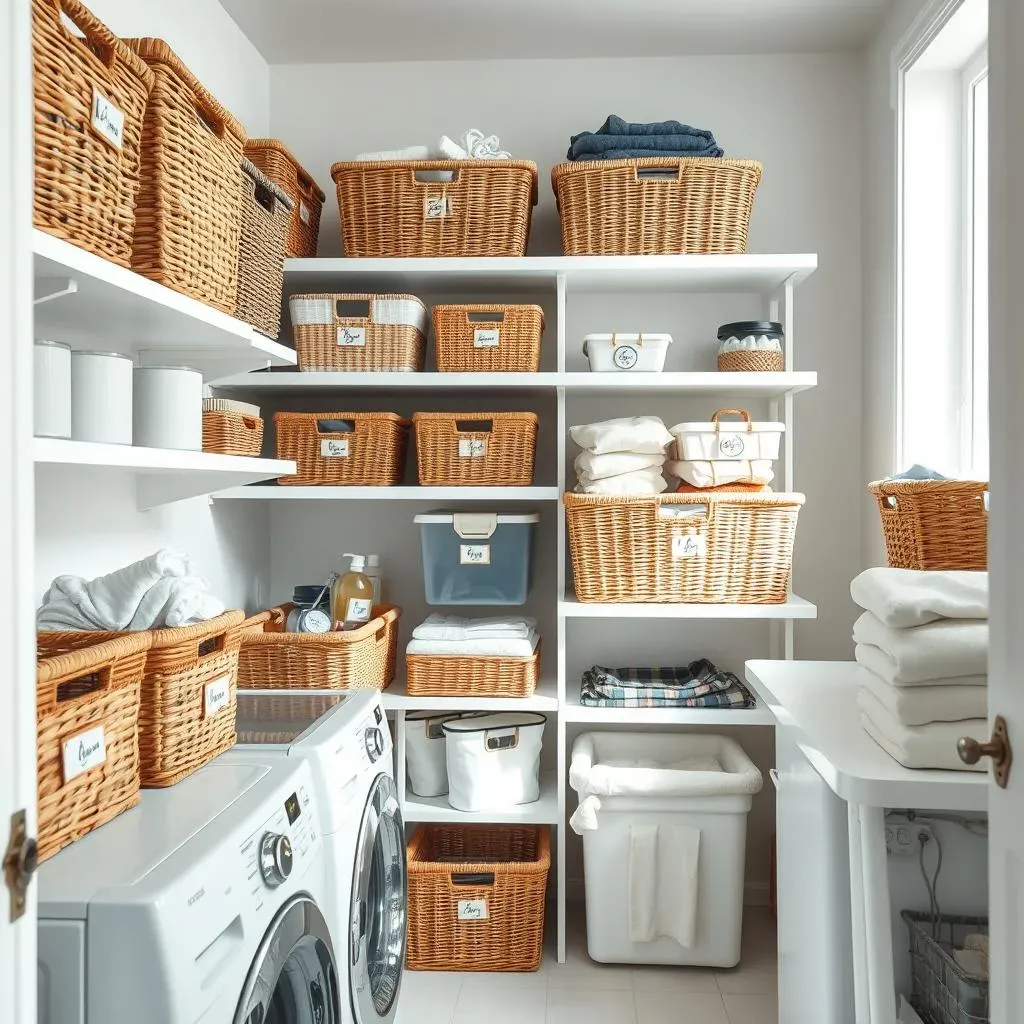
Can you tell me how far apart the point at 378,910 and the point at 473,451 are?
115 centimetres

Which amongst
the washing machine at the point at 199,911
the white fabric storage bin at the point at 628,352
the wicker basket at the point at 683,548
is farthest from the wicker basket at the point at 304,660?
the white fabric storage bin at the point at 628,352

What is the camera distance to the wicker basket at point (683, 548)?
236cm

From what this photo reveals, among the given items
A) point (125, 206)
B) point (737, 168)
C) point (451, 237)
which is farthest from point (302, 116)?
point (125, 206)

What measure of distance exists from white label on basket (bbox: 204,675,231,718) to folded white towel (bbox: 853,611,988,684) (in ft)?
3.18

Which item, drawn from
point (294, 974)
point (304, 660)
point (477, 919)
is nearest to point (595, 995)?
point (477, 919)

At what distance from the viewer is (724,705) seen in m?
2.47

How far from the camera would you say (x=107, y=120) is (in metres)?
1.20

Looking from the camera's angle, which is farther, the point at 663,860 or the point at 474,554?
the point at 474,554

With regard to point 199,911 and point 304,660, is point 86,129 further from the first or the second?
point 304,660

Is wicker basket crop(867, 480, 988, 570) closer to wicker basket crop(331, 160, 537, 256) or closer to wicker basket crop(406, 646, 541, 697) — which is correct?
wicker basket crop(406, 646, 541, 697)

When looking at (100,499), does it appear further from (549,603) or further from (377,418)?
(549,603)

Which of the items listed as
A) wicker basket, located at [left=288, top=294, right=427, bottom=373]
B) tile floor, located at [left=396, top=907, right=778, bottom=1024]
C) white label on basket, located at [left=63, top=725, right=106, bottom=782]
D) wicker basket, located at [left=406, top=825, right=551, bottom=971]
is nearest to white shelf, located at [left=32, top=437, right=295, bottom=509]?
white label on basket, located at [left=63, top=725, right=106, bottom=782]

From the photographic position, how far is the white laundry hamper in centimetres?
234

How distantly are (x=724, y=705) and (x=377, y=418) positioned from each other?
1.17 meters
